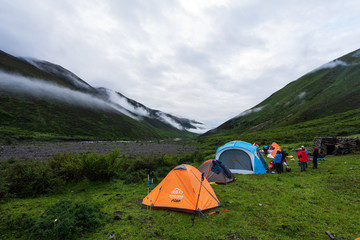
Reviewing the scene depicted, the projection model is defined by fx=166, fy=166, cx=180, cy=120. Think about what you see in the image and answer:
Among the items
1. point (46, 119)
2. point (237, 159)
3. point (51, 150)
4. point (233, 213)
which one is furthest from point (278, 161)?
point (46, 119)

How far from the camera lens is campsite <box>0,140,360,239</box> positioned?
5.63 metres

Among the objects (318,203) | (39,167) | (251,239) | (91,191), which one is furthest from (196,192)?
(39,167)

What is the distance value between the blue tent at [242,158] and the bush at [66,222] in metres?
11.6

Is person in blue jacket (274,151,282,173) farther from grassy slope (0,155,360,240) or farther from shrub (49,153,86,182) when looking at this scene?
shrub (49,153,86,182)

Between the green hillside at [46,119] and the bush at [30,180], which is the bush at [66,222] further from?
the green hillside at [46,119]

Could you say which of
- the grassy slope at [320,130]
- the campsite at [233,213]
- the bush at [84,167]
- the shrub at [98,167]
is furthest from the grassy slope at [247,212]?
the grassy slope at [320,130]

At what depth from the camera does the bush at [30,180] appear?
8555 mm

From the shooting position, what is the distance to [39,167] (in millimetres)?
9234

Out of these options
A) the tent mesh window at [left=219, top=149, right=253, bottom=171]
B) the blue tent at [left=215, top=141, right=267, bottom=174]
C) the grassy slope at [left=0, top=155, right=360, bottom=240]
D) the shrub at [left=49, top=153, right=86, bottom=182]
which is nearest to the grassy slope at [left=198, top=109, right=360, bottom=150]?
the blue tent at [left=215, top=141, right=267, bottom=174]

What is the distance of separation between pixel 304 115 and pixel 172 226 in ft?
309

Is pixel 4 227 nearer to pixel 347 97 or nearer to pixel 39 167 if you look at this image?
pixel 39 167

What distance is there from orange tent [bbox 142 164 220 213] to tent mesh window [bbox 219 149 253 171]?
737 centimetres

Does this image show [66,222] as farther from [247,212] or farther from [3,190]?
[247,212]

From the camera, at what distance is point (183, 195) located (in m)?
7.81
